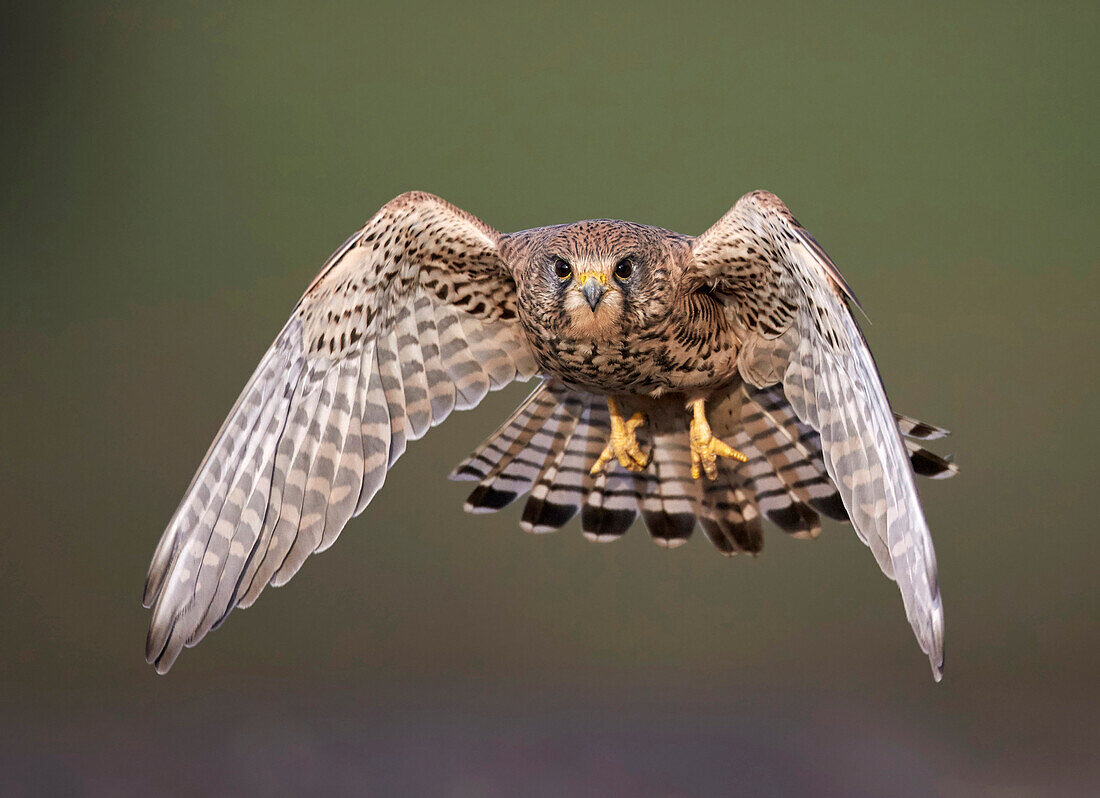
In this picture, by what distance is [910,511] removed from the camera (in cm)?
208

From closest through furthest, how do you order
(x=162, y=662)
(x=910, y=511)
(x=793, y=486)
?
(x=910, y=511) < (x=162, y=662) < (x=793, y=486)

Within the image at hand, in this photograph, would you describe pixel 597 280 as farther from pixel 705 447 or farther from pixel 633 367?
pixel 705 447

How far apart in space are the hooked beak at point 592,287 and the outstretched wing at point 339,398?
12.0 inches

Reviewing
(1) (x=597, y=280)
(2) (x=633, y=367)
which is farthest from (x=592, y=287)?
(2) (x=633, y=367)

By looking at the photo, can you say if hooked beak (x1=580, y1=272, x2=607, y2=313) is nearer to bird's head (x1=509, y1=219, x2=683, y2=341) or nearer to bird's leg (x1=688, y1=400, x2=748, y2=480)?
bird's head (x1=509, y1=219, x2=683, y2=341)

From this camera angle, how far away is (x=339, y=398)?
2.71 m

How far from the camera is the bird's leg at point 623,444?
2.87 metres

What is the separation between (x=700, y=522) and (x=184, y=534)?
1.19m

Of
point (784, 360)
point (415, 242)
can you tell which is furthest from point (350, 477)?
point (784, 360)

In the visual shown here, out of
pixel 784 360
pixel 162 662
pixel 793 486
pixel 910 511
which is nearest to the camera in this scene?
pixel 910 511

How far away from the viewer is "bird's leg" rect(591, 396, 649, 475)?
2.87 metres

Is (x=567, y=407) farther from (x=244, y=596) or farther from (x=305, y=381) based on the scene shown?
(x=244, y=596)

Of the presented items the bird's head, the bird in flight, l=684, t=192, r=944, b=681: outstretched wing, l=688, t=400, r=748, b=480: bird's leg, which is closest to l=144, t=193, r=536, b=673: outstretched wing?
the bird in flight

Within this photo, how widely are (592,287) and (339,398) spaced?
655mm
